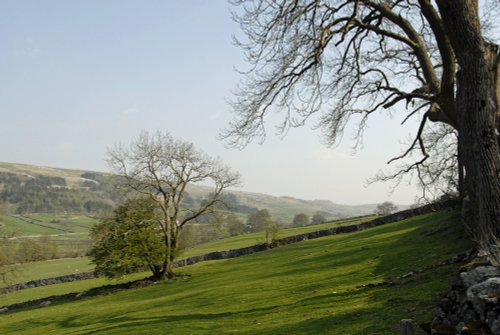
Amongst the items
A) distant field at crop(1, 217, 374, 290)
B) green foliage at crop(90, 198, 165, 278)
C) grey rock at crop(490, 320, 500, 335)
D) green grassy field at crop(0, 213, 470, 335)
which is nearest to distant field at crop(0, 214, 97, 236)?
distant field at crop(1, 217, 374, 290)

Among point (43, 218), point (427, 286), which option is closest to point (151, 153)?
point (427, 286)

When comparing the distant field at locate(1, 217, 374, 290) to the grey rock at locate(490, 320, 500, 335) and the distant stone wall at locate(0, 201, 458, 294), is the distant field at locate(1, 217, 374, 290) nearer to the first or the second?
the distant stone wall at locate(0, 201, 458, 294)

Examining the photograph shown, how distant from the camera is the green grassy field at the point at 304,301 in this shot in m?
11.5

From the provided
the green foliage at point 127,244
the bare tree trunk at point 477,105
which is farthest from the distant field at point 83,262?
the bare tree trunk at point 477,105

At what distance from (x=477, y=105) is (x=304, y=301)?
10425 millimetres

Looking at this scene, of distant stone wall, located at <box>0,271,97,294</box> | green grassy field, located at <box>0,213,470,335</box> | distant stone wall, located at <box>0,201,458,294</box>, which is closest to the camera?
green grassy field, located at <box>0,213,470,335</box>

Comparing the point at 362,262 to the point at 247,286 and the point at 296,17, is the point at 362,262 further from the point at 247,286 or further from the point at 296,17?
the point at 296,17

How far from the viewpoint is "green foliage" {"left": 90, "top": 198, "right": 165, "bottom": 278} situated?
35.5 m

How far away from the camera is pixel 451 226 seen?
23156 mm

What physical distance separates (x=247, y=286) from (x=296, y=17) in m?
17.1

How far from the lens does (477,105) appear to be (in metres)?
8.57

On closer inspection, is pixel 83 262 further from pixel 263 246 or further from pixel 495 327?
pixel 495 327

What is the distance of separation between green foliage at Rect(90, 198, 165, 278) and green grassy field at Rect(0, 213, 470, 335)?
12.4ft

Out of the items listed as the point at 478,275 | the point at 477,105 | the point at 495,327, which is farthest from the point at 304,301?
the point at 495,327
